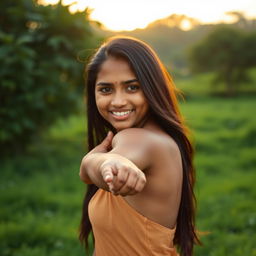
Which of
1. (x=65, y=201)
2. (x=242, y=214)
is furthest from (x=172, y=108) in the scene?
(x=65, y=201)

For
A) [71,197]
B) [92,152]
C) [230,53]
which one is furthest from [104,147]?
[230,53]

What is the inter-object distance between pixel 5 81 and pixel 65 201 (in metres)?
2.04

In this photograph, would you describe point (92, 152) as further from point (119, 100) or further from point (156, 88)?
point (156, 88)

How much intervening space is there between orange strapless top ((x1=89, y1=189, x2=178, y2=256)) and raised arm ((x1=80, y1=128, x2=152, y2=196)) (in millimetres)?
144

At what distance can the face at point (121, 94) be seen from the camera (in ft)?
4.88

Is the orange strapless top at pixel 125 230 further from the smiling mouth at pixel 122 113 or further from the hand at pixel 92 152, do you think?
the smiling mouth at pixel 122 113

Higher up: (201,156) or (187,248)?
(187,248)

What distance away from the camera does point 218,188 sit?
5.19m

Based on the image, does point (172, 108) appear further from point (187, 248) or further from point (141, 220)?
point (187, 248)

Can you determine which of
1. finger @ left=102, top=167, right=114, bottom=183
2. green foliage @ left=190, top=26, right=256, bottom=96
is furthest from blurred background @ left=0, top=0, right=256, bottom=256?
green foliage @ left=190, top=26, right=256, bottom=96

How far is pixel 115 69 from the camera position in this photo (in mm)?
1514

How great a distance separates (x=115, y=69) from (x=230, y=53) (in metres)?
28.5

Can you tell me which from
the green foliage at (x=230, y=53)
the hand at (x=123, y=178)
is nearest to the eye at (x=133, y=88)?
the hand at (x=123, y=178)

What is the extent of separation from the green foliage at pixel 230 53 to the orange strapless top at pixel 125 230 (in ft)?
88.3
